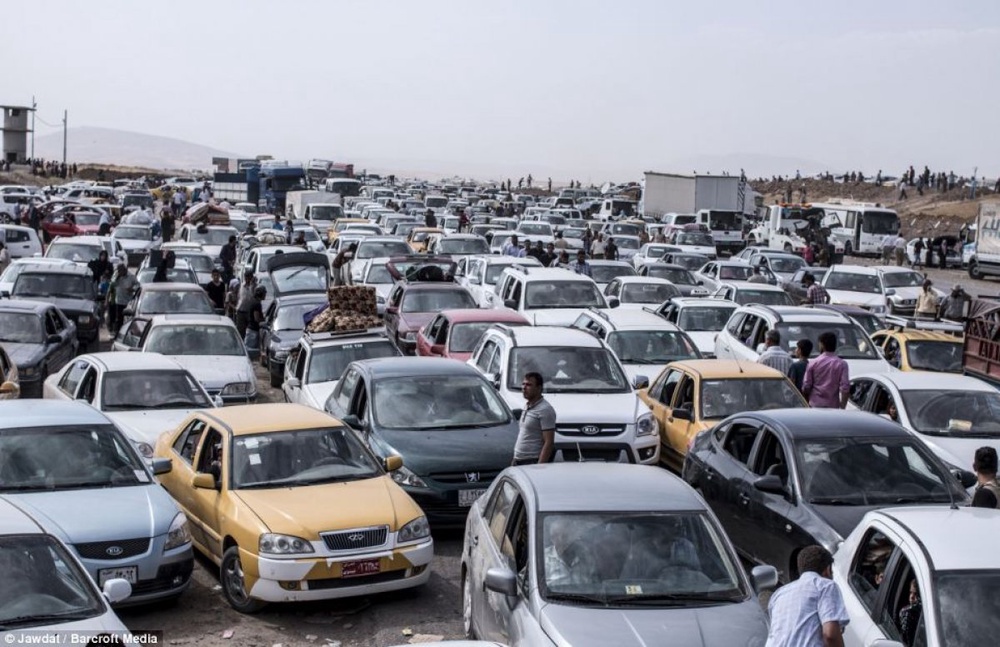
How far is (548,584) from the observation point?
719 centimetres

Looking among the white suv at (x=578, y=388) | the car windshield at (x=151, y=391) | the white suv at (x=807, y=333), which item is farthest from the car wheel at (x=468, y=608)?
the white suv at (x=807, y=333)

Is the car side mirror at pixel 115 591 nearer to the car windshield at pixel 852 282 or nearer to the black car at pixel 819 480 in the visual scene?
the black car at pixel 819 480

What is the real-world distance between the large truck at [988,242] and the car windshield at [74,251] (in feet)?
102

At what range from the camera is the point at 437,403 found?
42.4 ft

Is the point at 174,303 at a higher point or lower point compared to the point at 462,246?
lower

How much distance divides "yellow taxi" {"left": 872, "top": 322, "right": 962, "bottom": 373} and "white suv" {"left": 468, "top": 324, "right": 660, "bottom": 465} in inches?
219

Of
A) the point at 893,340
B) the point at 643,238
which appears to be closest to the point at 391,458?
the point at 893,340

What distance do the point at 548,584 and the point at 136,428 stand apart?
24.6 ft

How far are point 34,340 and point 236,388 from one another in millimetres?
4047

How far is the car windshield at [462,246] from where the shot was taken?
115ft

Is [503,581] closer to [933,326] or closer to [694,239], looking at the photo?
[933,326]

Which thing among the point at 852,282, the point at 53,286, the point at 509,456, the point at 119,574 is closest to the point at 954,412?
the point at 509,456

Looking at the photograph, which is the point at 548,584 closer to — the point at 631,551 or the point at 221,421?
the point at 631,551

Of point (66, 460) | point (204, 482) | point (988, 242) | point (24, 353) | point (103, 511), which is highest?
point (988, 242)
